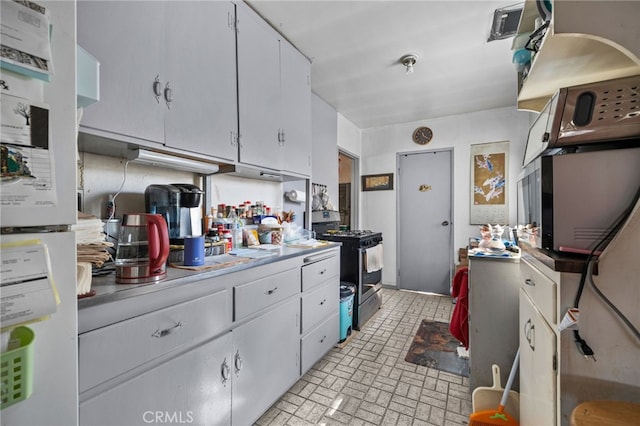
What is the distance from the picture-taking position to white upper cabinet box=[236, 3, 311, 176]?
176 cm

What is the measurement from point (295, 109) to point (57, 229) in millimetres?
1951

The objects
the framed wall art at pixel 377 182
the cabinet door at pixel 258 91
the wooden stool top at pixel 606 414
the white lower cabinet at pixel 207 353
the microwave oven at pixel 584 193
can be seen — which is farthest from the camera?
the framed wall art at pixel 377 182

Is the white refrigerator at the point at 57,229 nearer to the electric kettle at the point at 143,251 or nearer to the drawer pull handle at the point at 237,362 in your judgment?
the electric kettle at the point at 143,251

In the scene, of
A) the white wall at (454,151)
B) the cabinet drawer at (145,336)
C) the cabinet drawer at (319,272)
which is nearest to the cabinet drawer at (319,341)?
the cabinet drawer at (319,272)

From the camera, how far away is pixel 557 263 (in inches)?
29.4

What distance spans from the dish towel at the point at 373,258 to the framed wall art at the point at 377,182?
1.43 meters

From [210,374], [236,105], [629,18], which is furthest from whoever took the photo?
[236,105]

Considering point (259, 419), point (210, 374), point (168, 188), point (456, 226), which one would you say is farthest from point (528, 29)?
point (456, 226)

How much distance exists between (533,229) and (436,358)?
1611mm

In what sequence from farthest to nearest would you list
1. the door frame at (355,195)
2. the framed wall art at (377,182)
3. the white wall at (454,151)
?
the door frame at (355,195)
the framed wall art at (377,182)
the white wall at (454,151)

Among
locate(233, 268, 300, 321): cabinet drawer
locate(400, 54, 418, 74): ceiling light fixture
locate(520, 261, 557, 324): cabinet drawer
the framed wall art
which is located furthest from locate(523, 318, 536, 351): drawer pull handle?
the framed wall art

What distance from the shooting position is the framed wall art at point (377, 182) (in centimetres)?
422

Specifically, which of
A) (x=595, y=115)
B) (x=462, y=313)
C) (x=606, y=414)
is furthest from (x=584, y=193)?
(x=462, y=313)

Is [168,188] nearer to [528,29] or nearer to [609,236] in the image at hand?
[609,236]
